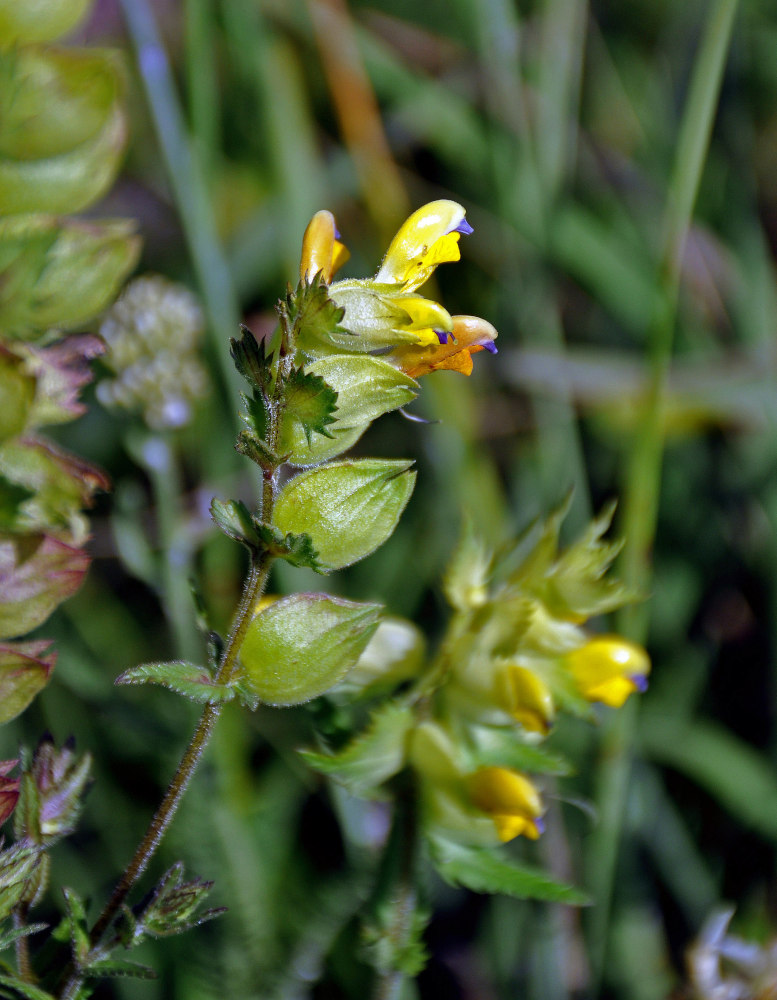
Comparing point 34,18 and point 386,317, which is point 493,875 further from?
point 34,18

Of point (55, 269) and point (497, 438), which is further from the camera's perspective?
point (497, 438)

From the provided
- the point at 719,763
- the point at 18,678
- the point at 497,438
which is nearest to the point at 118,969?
the point at 18,678

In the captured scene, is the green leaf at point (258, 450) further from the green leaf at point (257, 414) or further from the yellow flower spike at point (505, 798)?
the yellow flower spike at point (505, 798)

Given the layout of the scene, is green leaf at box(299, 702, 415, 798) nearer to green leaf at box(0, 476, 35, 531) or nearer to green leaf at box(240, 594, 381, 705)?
green leaf at box(240, 594, 381, 705)

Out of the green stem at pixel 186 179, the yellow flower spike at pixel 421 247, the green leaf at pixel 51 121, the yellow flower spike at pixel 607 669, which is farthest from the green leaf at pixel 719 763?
the green leaf at pixel 51 121

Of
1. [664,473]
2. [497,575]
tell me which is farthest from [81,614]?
[664,473]

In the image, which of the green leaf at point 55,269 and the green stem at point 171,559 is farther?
the green stem at point 171,559

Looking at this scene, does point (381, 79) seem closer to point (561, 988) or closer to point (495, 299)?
point (495, 299)
